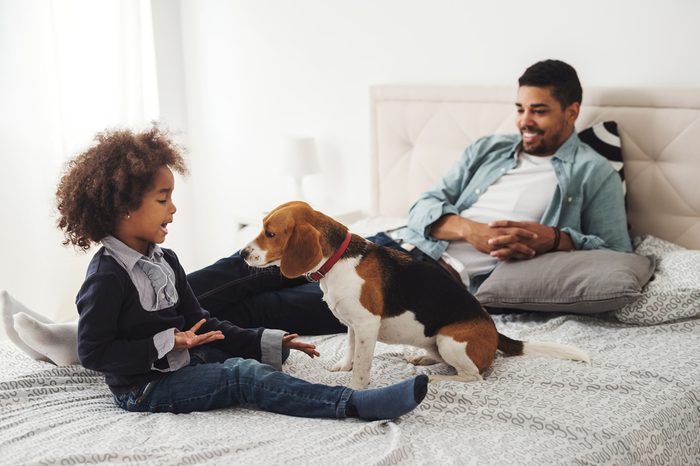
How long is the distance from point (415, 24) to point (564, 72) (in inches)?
37.9

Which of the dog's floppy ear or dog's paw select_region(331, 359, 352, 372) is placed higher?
the dog's floppy ear

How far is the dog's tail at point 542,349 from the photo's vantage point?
209 centimetres

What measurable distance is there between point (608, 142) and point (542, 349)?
1.05 meters

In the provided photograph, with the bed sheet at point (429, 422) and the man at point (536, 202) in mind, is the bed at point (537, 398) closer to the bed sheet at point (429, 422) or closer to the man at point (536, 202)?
the bed sheet at point (429, 422)

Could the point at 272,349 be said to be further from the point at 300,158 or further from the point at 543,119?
the point at 300,158

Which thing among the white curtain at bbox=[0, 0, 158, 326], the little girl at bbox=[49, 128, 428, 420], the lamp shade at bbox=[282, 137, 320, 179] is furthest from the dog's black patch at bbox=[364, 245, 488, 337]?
the white curtain at bbox=[0, 0, 158, 326]

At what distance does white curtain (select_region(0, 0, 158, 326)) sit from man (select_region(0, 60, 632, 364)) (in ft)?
5.37

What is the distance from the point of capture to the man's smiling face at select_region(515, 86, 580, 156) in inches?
108

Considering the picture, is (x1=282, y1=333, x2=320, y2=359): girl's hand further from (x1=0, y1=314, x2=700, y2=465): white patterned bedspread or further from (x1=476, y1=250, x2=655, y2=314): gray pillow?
(x1=476, y1=250, x2=655, y2=314): gray pillow

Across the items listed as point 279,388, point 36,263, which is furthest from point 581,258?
point 36,263

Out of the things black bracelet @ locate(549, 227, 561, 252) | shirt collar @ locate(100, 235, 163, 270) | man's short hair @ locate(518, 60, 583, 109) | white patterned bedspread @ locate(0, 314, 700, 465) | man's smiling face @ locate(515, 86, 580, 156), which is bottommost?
white patterned bedspread @ locate(0, 314, 700, 465)

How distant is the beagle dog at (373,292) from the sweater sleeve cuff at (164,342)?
247 mm

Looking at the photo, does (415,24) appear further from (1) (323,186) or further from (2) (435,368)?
(2) (435,368)

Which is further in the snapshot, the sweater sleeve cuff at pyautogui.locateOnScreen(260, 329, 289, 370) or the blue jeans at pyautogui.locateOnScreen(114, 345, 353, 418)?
the sweater sleeve cuff at pyautogui.locateOnScreen(260, 329, 289, 370)
